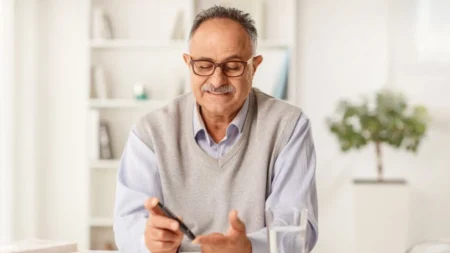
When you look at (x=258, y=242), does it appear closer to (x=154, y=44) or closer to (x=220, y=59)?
(x=220, y=59)

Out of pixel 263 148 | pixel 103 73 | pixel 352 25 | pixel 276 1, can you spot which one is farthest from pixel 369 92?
pixel 263 148

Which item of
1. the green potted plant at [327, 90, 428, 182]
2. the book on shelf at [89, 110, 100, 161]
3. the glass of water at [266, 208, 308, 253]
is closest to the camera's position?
the glass of water at [266, 208, 308, 253]

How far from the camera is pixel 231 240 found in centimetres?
163

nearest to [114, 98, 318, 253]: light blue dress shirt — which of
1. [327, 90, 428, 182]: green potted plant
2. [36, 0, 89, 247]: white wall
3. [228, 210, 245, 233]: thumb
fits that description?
[228, 210, 245, 233]: thumb

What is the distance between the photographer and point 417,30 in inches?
199

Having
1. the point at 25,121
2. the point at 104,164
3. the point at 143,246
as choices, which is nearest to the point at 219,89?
the point at 143,246

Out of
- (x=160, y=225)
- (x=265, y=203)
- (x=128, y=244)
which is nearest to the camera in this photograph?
(x=160, y=225)

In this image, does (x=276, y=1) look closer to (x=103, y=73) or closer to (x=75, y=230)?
(x=103, y=73)

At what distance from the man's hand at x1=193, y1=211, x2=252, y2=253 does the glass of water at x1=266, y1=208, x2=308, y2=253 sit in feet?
0.73

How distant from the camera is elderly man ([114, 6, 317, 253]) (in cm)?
206

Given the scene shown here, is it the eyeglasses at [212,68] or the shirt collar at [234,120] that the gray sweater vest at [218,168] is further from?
the eyeglasses at [212,68]

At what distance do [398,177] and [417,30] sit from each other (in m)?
0.99

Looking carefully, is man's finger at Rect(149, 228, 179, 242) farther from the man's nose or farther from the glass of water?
the man's nose

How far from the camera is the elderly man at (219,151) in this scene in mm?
2064
